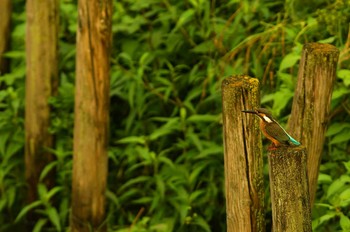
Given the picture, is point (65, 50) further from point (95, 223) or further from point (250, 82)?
point (250, 82)

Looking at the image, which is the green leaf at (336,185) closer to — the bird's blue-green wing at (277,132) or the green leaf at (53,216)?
the bird's blue-green wing at (277,132)

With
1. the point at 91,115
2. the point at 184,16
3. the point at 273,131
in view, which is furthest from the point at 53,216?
the point at 273,131

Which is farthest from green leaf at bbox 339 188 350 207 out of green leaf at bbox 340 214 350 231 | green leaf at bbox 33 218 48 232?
green leaf at bbox 33 218 48 232

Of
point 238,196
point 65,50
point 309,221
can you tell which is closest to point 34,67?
point 65,50

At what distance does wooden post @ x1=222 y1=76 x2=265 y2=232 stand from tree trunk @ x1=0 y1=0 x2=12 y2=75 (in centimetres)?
368

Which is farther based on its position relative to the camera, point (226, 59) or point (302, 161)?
point (226, 59)

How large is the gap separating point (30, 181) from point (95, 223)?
81cm

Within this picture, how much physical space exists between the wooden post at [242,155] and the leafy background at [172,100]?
5.44ft

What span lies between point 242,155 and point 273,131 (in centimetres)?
33

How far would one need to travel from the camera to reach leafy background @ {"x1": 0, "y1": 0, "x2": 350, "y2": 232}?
6.36 metres

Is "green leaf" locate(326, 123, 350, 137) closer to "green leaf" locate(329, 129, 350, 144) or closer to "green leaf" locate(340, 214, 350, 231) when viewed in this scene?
"green leaf" locate(329, 129, 350, 144)

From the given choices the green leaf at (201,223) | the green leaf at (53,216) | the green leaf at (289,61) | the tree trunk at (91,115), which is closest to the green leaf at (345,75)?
the green leaf at (289,61)

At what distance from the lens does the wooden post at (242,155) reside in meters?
4.23

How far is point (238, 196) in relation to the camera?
430cm
